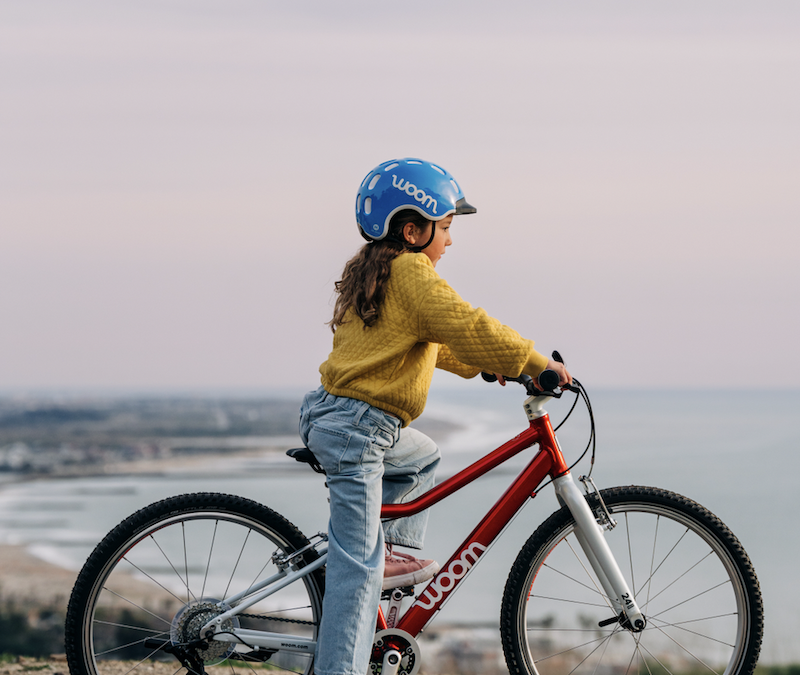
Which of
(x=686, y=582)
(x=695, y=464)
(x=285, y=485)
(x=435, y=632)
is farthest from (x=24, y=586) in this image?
(x=695, y=464)

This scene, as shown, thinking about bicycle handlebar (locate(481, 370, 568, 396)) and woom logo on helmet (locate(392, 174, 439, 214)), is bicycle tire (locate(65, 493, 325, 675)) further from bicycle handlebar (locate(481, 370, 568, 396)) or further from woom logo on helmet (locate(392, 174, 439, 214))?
woom logo on helmet (locate(392, 174, 439, 214))

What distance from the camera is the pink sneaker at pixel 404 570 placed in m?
2.99

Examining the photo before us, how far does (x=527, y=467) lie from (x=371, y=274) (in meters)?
0.94

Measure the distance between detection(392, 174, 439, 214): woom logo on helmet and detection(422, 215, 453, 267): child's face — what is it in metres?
0.07

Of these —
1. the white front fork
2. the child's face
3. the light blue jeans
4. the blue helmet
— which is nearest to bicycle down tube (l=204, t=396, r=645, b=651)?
the white front fork

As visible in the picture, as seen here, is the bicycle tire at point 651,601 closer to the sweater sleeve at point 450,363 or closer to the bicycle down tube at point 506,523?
the bicycle down tube at point 506,523

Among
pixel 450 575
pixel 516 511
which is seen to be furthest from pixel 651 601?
pixel 450 575

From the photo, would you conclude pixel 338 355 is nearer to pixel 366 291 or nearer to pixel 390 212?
pixel 366 291

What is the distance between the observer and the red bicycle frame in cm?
297

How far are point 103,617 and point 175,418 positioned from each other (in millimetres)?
95324

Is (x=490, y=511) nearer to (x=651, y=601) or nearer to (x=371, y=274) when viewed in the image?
(x=651, y=601)

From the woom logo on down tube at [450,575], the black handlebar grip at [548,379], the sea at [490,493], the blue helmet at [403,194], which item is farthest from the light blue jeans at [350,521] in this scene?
the sea at [490,493]

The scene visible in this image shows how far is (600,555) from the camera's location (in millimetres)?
2990

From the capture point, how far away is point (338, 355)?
2.89 metres
